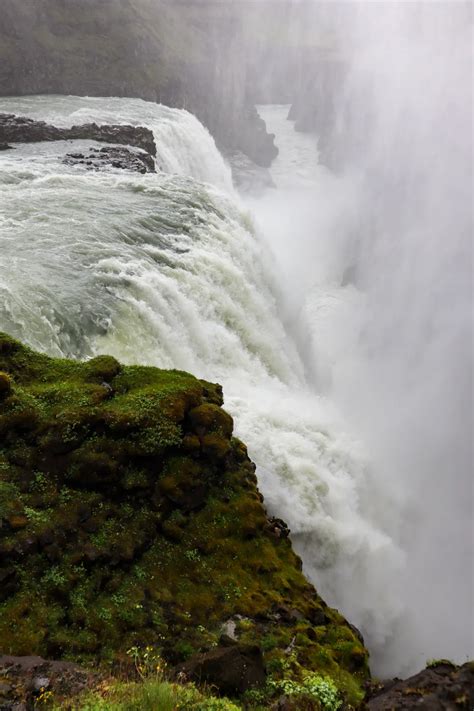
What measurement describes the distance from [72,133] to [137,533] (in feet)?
102

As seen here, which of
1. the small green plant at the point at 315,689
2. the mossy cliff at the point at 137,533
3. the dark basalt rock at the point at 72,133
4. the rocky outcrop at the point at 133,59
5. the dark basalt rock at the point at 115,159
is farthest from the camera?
the rocky outcrop at the point at 133,59

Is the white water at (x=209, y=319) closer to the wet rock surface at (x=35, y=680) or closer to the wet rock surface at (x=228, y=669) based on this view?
the wet rock surface at (x=228, y=669)

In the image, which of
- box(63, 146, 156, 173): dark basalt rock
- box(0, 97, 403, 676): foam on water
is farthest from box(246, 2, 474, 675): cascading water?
box(63, 146, 156, 173): dark basalt rock

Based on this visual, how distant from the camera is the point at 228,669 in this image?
6.25 metres

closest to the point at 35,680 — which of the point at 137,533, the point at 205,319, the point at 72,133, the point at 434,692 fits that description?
the point at 137,533

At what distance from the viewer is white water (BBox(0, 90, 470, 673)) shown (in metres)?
12.8

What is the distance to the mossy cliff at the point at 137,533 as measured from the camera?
681 cm

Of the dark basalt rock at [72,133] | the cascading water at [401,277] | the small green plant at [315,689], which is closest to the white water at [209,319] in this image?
the cascading water at [401,277]

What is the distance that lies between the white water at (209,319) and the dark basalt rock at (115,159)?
3.93 ft

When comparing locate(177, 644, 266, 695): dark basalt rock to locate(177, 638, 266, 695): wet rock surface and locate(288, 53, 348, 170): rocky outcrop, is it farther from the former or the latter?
locate(288, 53, 348, 170): rocky outcrop

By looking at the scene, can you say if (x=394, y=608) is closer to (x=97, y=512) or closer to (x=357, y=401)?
(x=97, y=512)

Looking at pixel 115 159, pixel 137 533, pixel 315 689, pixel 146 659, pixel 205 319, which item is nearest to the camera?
A: pixel 146 659

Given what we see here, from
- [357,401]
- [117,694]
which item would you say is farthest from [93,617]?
[357,401]

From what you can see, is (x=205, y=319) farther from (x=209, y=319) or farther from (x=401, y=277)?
(x=401, y=277)
